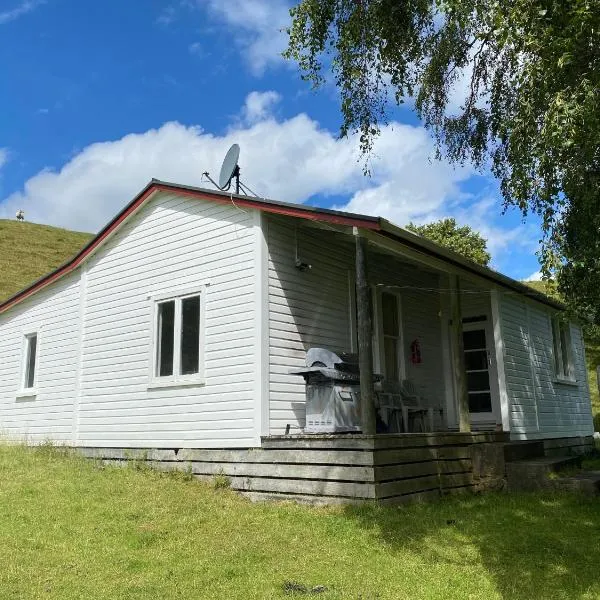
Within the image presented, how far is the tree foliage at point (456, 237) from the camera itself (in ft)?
116

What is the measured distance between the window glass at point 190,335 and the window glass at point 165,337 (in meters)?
0.31

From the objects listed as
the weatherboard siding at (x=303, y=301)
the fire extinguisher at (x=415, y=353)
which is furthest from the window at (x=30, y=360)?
the fire extinguisher at (x=415, y=353)

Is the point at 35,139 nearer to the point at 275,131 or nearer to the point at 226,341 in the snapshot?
the point at 275,131

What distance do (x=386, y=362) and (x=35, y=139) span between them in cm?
1675

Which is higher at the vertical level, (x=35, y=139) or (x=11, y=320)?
(x=35, y=139)

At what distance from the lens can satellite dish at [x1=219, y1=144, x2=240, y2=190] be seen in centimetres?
1035

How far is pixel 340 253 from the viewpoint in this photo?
10445 mm

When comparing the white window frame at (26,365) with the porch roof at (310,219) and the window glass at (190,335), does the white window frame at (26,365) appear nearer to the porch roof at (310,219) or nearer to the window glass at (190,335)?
the porch roof at (310,219)

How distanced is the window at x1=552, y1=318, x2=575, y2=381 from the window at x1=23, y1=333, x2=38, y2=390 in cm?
1161

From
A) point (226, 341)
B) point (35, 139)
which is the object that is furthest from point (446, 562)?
point (35, 139)

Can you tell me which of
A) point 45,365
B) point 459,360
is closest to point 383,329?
point 459,360

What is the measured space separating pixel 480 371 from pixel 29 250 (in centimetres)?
3437

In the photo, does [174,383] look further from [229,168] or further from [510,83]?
[510,83]

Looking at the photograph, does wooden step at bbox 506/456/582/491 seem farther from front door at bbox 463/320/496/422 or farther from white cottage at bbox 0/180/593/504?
front door at bbox 463/320/496/422
